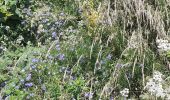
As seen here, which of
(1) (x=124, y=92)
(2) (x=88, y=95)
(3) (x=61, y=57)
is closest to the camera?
(1) (x=124, y=92)

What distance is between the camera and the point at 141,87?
3.88 m

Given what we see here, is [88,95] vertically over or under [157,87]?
under

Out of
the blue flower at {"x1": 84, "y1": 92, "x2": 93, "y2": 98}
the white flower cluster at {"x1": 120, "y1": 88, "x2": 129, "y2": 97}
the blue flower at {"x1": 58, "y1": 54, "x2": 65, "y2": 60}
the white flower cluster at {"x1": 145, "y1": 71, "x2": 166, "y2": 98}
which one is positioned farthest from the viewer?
the blue flower at {"x1": 58, "y1": 54, "x2": 65, "y2": 60}

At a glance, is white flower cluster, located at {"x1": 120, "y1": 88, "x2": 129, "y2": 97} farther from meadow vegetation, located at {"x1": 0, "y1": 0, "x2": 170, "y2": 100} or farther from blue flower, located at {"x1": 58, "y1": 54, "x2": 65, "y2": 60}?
blue flower, located at {"x1": 58, "y1": 54, "x2": 65, "y2": 60}

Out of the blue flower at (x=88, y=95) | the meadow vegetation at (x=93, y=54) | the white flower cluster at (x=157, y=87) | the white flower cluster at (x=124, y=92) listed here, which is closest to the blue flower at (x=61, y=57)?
the meadow vegetation at (x=93, y=54)

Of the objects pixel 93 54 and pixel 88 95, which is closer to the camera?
pixel 88 95

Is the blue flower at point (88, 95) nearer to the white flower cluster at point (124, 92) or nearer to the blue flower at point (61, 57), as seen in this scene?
the white flower cluster at point (124, 92)

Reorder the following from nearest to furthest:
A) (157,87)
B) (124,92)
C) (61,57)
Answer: (157,87) < (124,92) < (61,57)

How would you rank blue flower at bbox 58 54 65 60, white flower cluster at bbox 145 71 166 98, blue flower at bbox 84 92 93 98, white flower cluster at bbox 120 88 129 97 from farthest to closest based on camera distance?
1. blue flower at bbox 58 54 65 60
2. blue flower at bbox 84 92 93 98
3. white flower cluster at bbox 120 88 129 97
4. white flower cluster at bbox 145 71 166 98

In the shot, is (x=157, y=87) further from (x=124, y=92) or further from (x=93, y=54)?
(x=93, y=54)

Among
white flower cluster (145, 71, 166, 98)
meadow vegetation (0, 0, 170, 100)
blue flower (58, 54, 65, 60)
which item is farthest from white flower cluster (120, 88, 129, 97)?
blue flower (58, 54, 65, 60)

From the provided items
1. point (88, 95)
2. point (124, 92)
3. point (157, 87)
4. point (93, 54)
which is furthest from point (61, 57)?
point (157, 87)

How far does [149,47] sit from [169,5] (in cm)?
50

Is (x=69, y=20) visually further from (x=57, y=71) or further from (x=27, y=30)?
(x=57, y=71)
